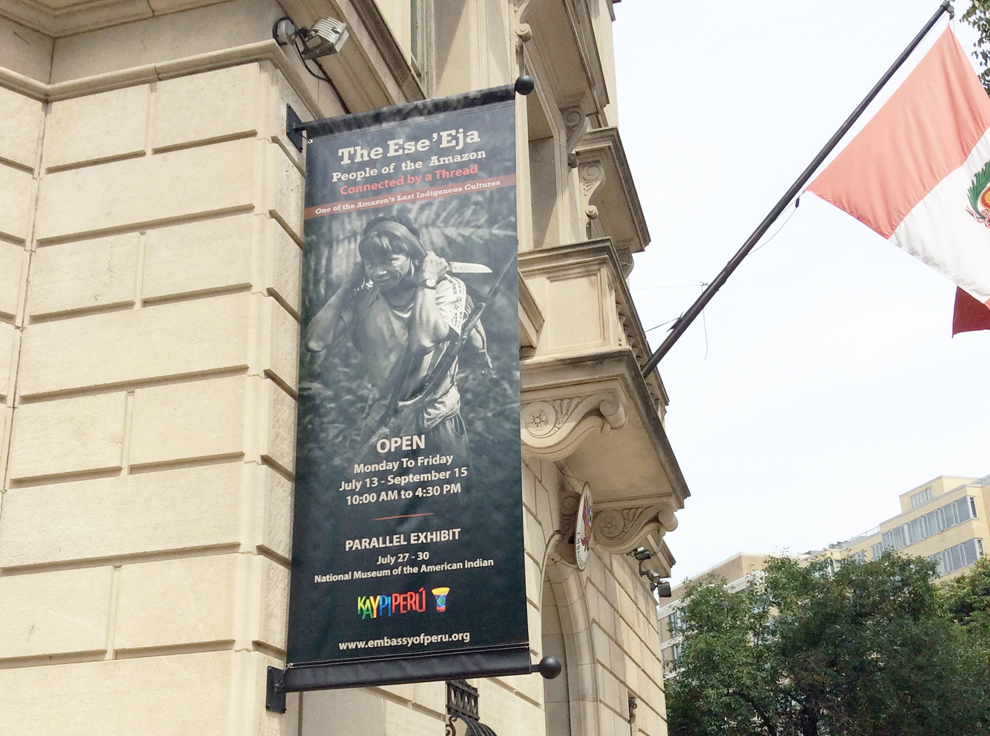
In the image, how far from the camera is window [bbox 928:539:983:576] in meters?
83.4

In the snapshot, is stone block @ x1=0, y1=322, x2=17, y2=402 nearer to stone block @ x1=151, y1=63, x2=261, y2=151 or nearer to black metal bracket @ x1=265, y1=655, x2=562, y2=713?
stone block @ x1=151, y1=63, x2=261, y2=151

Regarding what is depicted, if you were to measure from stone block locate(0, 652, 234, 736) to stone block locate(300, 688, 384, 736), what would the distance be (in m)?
0.74

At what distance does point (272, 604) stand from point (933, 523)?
9158cm

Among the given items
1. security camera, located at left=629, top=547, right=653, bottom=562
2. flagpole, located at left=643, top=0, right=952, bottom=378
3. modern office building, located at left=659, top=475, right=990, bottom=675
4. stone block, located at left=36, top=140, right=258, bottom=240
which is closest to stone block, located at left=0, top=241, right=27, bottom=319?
stone block, located at left=36, top=140, right=258, bottom=240

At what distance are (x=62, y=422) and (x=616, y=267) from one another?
6.56 m

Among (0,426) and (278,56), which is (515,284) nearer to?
(278,56)

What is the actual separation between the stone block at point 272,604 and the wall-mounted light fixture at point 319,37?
3.75 metres

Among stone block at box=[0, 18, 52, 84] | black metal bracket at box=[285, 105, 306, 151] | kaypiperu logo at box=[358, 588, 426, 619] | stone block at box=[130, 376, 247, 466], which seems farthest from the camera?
stone block at box=[0, 18, 52, 84]

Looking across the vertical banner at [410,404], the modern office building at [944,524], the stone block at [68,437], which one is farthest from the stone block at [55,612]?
the modern office building at [944,524]

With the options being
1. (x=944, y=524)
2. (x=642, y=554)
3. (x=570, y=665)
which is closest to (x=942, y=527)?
(x=944, y=524)

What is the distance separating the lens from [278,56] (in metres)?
7.87

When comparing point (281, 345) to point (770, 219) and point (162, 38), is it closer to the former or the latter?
point (162, 38)

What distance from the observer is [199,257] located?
294 inches

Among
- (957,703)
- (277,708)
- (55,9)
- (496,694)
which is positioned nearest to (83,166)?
(55,9)
